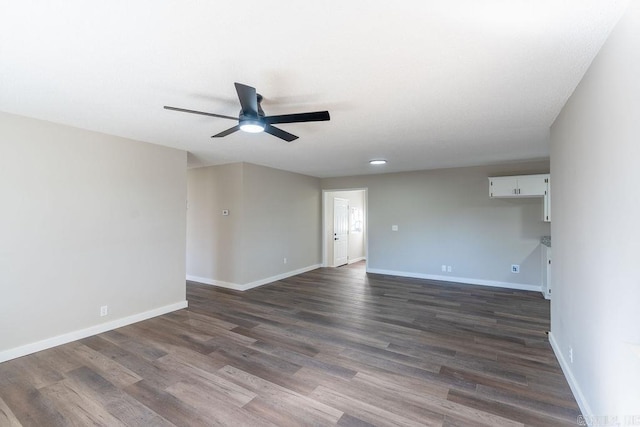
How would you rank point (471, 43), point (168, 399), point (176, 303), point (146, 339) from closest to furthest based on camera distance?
point (471, 43), point (168, 399), point (146, 339), point (176, 303)

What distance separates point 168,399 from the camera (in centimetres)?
222

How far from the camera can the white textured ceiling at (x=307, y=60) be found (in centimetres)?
145

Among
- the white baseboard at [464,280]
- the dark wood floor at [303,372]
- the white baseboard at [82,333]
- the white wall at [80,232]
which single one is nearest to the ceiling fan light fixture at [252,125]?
the dark wood floor at [303,372]

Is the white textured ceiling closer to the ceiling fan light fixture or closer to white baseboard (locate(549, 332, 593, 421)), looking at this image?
the ceiling fan light fixture

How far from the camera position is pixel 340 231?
8.16 meters

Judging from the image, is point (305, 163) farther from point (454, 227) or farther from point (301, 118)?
point (454, 227)

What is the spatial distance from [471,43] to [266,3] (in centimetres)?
121

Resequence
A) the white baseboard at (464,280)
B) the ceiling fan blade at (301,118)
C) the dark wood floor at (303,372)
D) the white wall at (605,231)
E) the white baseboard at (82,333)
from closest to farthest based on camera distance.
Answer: the white wall at (605,231), the dark wood floor at (303,372), the ceiling fan blade at (301,118), the white baseboard at (82,333), the white baseboard at (464,280)

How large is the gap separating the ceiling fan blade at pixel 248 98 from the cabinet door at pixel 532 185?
4.92 m

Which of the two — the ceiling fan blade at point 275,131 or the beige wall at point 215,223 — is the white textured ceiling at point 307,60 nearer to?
the ceiling fan blade at point 275,131

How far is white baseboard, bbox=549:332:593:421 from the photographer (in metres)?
2.00

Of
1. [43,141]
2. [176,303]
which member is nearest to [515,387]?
[176,303]

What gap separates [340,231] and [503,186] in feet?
13.7

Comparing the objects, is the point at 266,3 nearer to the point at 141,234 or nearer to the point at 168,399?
the point at 168,399
